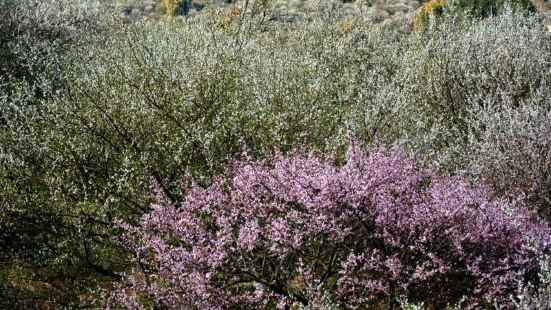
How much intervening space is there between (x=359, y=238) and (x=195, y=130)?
3.09 m

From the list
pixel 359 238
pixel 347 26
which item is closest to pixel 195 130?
pixel 359 238

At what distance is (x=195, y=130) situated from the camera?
7.78 m

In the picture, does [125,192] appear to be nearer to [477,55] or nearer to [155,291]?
[155,291]

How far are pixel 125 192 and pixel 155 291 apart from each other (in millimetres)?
2845

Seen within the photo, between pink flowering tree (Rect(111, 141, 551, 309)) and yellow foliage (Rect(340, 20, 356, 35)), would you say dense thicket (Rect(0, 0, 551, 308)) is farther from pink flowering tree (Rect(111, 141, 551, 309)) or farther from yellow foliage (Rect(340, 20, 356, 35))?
yellow foliage (Rect(340, 20, 356, 35))

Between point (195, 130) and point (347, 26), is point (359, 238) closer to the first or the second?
point (195, 130)

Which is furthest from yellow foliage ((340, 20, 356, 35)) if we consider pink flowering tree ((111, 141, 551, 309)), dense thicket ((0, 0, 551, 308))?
pink flowering tree ((111, 141, 551, 309))

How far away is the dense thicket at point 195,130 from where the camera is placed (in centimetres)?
758

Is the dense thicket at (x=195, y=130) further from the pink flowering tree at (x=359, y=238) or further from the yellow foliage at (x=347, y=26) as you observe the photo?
the yellow foliage at (x=347, y=26)

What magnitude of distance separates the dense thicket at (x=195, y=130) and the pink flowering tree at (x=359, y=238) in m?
1.16

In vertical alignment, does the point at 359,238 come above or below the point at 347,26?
below

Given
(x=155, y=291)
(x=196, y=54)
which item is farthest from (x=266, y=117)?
(x=155, y=291)

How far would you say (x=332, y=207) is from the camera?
218 inches

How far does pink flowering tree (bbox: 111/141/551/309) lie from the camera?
5398mm
